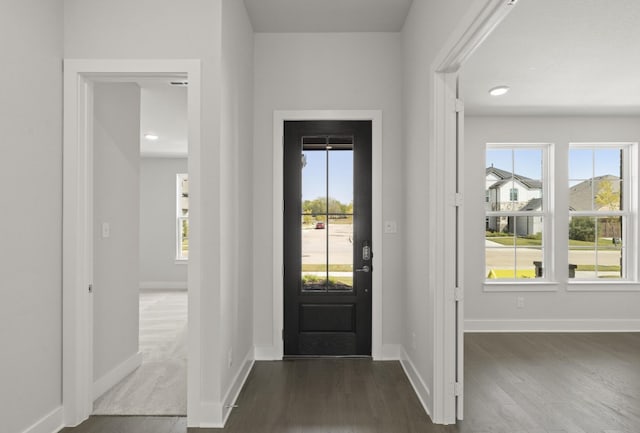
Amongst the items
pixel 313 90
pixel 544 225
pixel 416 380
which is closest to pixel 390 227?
pixel 416 380

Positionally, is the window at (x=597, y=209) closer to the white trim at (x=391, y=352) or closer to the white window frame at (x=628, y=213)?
the white window frame at (x=628, y=213)

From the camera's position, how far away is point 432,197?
2693 mm

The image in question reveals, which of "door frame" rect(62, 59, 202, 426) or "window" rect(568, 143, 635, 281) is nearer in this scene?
"door frame" rect(62, 59, 202, 426)

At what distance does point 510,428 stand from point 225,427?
5.82ft

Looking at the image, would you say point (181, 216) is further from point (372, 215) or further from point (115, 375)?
point (372, 215)

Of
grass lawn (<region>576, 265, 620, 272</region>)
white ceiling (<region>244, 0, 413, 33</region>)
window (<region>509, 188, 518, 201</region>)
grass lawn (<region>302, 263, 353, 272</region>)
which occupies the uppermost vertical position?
white ceiling (<region>244, 0, 413, 33</region>)

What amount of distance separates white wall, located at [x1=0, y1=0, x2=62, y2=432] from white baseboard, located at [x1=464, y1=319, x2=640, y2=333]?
4261 mm

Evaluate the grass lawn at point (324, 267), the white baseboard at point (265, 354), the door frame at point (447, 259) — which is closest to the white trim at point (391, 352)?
the grass lawn at point (324, 267)

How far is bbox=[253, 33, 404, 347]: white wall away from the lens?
149 inches

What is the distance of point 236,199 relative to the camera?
3096 millimetres

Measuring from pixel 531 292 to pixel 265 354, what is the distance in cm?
331

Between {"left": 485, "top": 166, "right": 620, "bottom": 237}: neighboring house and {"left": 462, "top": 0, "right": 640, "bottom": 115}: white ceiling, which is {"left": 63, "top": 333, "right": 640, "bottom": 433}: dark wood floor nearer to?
{"left": 485, "top": 166, "right": 620, "bottom": 237}: neighboring house

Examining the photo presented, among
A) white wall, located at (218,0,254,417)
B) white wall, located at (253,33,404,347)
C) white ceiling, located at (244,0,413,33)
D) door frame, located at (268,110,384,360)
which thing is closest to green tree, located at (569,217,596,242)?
white wall, located at (253,33,404,347)

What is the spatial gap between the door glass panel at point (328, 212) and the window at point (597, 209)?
10.5ft
